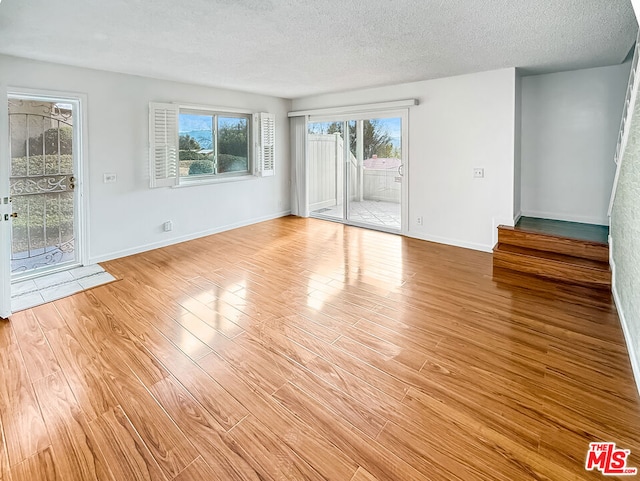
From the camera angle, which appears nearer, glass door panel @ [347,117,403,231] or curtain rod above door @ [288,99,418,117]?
curtain rod above door @ [288,99,418,117]

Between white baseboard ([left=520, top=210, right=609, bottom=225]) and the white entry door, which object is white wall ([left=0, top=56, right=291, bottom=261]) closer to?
the white entry door

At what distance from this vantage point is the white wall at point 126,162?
4176 mm

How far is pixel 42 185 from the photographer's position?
4.15m

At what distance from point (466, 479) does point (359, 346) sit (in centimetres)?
117

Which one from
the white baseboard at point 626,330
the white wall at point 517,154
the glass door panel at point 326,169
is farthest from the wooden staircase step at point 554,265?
the glass door panel at point 326,169

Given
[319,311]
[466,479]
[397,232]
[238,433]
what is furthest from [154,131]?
[466,479]

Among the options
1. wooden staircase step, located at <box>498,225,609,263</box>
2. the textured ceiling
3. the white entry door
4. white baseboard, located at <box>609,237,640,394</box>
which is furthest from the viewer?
wooden staircase step, located at <box>498,225,609,263</box>

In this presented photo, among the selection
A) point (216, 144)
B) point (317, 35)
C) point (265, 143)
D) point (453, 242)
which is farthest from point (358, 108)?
point (317, 35)

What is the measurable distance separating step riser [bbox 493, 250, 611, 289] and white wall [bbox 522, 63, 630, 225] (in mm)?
1617

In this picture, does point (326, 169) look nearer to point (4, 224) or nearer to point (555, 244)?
point (555, 244)

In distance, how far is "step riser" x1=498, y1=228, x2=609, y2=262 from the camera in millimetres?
3865

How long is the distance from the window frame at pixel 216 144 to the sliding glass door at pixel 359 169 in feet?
3.90

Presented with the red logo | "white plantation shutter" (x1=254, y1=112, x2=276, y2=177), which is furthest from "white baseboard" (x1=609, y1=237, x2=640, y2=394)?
"white plantation shutter" (x1=254, y1=112, x2=276, y2=177)

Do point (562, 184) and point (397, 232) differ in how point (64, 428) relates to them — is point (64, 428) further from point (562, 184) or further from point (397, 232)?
point (562, 184)
